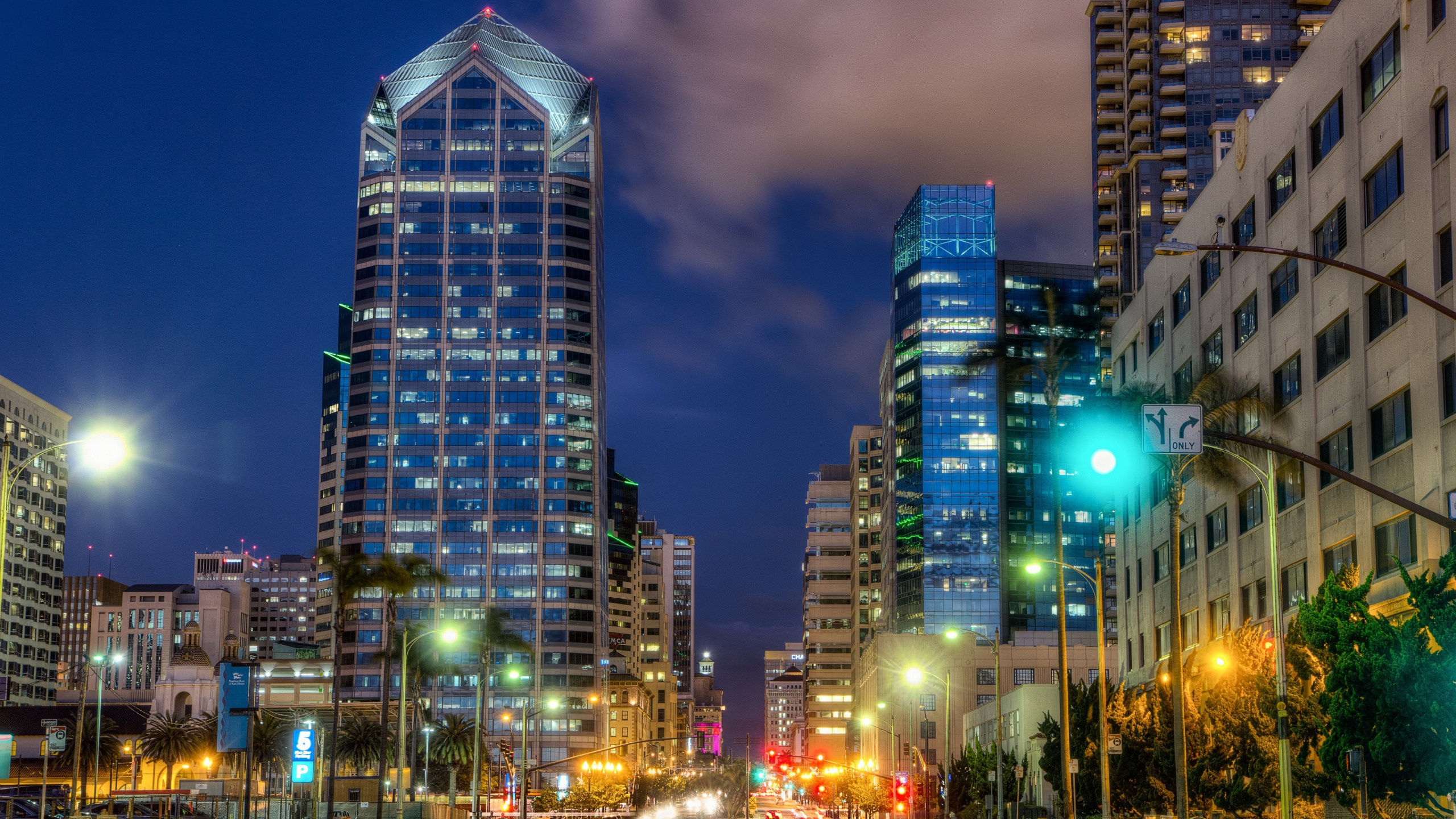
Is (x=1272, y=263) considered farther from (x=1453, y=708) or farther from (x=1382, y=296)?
(x=1453, y=708)

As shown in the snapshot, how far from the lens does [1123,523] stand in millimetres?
82562

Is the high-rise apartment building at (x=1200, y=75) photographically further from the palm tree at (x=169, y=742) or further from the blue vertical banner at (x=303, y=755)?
the blue vertical banner at (x=303, y=755)

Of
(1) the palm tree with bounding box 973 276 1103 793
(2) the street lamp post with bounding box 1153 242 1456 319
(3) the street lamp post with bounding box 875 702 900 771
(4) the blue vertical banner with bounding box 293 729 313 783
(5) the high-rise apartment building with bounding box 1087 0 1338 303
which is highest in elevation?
(5) the high-rise apartment building with bounding box 1087 0 1338 303

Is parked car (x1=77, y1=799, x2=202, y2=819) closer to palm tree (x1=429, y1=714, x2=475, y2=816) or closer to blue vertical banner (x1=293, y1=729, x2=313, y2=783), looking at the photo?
blue vertical banner (x1=293, y1=729, x2=313, y2=783)

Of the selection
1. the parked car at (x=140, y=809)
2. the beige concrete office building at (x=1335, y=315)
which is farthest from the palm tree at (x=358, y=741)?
the beige concrete office building at (x=1335, y=315)

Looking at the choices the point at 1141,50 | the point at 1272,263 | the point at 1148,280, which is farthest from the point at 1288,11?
the point at 1272,263

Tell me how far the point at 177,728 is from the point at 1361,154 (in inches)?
5034

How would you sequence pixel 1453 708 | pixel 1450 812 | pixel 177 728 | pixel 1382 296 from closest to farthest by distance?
1. pixel 1453 708
2. pixel 1450 812
3. pixel 1382 296
4. pixel 177 728

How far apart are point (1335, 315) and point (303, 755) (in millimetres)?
46575

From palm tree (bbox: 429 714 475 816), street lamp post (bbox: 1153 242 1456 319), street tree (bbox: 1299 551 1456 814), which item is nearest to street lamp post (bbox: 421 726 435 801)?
palm tree (bbox: 429 714 475 816)

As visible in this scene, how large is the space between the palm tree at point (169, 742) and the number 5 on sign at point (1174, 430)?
136 m

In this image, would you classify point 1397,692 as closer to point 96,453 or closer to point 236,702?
point 96,453

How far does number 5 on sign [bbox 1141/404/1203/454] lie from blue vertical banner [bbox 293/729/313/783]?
5076cm

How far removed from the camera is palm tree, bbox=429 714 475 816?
5768 inches
